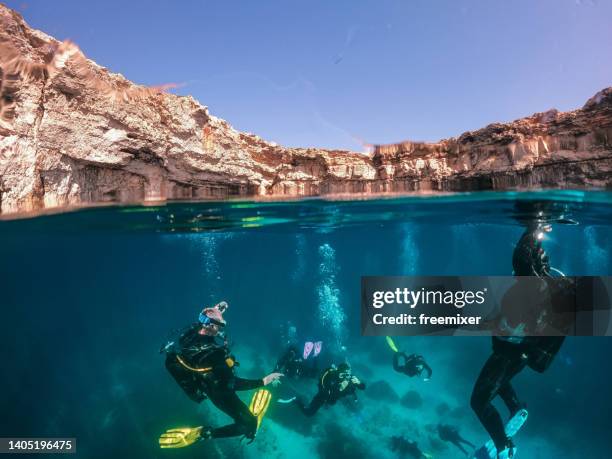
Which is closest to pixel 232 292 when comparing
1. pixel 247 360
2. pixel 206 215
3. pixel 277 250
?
pixel 277 250

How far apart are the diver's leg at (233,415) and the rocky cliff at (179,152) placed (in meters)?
5.74

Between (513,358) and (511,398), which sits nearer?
(513,358)

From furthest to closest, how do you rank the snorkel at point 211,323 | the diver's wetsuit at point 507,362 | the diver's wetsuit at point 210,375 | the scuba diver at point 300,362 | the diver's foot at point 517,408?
1. the scuba diver at point 300,362
2. the snorkel at point 211,323
3. the diver's foot at point 517,408
4. the diver's wetsuit at point 210,375
5. the diver's wetsuit at point 507,362

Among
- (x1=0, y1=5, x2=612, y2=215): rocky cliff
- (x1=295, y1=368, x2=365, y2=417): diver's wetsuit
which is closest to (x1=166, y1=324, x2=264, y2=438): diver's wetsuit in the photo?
(x1=295, y1=368, x2=365, y2=417): diver's wetsuit

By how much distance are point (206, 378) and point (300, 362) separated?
21.7ft

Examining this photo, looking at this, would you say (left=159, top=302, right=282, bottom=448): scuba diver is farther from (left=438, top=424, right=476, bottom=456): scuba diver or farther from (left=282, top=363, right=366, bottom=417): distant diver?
(left=438, top=424, right=476, bottom=456): scuba diver

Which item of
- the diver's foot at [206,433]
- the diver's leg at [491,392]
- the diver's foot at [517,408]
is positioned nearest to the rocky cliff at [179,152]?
the diver's leg at [491,392]

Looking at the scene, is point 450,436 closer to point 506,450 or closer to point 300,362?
point 506,450

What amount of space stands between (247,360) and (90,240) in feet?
39.8

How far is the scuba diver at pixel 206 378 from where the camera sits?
751 cm

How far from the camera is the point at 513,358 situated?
6.89m

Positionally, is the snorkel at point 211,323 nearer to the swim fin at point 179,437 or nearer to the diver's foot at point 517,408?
the swim fin at point 179,437

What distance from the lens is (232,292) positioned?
2311 inches

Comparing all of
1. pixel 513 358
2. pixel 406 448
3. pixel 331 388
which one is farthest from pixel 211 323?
pixel 406 448
